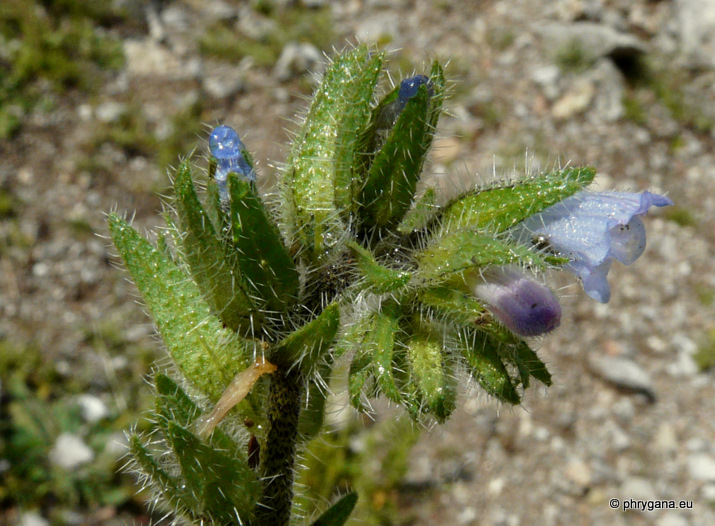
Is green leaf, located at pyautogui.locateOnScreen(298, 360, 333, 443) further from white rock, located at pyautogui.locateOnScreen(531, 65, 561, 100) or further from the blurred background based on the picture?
white rock, located at pyautogui.locateOnScreen(531, 65, 561, 100)

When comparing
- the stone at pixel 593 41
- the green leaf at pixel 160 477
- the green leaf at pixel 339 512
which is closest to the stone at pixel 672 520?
the green leaf at pixel 339 512

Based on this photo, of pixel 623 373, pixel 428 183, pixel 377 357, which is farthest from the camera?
pixel 623 373

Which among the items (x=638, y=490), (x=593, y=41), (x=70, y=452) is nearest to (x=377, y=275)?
(x=70, y=452)

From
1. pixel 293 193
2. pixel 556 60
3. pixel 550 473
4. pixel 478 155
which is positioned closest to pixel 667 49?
pixel 556 60

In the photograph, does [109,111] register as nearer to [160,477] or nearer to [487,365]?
[160,477]

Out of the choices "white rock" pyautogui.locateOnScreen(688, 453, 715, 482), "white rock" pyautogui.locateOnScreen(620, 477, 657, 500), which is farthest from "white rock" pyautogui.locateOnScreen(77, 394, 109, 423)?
"white rock" pyautogui.locateOnScreen(688, 453, 715, 482)
